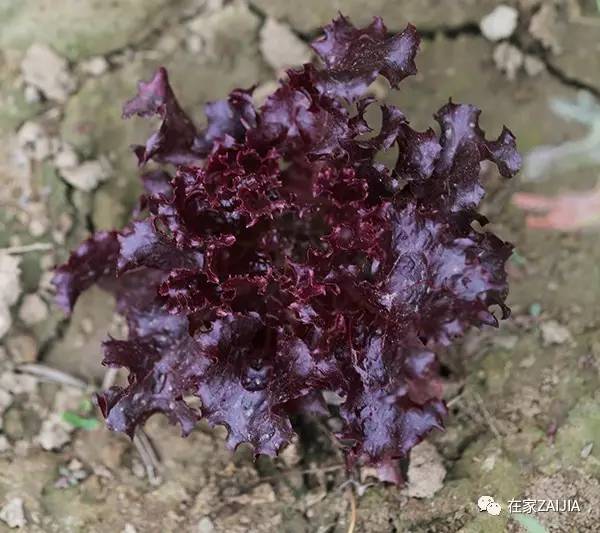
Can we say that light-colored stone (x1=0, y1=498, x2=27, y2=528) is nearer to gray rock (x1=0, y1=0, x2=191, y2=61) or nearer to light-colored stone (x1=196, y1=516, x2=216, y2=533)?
light-colored stone (x1=196, y1=516, x2=216, y2=533)

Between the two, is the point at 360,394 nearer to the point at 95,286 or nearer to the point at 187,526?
the point at 187,526

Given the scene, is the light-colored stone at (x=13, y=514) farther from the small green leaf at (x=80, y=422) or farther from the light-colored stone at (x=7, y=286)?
the light-colored stone at (x=7, y=286)

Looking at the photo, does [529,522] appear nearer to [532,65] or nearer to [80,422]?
[80,422]

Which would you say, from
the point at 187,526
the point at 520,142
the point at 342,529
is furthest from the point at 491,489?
the point at 520,142

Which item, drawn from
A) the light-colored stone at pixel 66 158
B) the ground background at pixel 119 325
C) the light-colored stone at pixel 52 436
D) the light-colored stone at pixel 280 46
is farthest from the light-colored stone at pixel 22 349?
the light-colored stone at pixel 280 46

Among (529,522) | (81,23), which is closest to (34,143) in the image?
(81,23)
